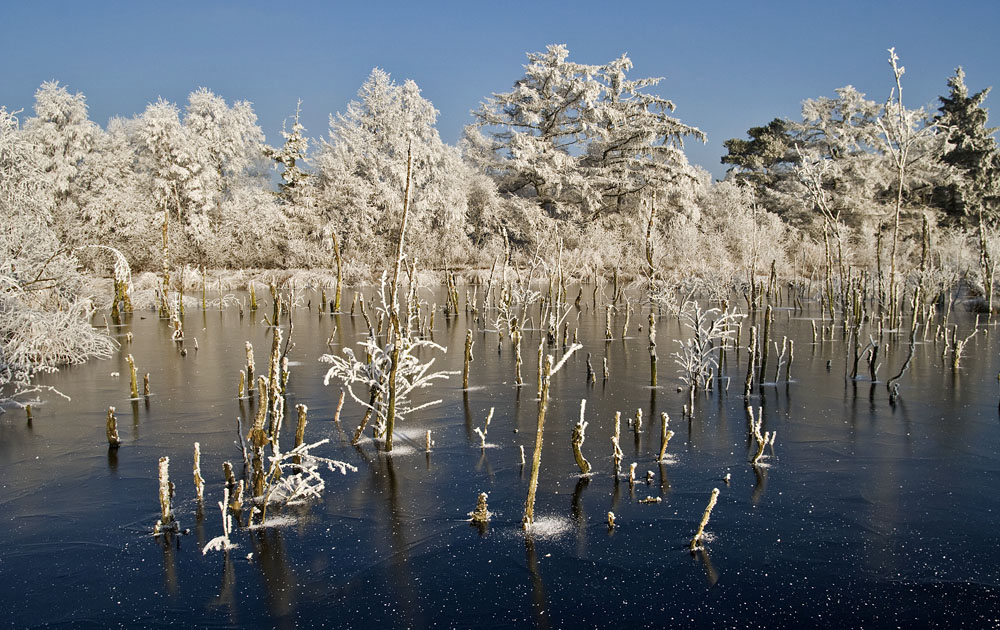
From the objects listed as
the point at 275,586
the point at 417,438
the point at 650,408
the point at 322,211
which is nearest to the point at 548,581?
the point at 275,586

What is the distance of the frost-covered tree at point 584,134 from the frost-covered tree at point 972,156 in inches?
611

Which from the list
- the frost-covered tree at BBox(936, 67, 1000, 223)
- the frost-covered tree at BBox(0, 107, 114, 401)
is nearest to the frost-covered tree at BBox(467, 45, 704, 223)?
the frost-covered tree at BBox(936, 67, 1000, 223)

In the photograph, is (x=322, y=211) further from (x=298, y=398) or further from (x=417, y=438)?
(x=417, y=438)

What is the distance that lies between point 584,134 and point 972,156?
2382 cm

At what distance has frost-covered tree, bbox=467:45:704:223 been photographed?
44281 mm

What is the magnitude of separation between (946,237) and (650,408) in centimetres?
3794

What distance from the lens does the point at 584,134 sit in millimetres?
46594

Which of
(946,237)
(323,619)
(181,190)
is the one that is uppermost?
(181,190)

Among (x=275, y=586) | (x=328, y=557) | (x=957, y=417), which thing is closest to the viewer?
(x=275, y=586)

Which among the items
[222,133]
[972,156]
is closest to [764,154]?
[972,156]

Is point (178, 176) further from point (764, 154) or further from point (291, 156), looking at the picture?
point (764, 154)

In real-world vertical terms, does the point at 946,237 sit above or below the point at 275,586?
above

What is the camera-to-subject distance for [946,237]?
40781 mm

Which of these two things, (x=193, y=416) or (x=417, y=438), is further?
(x=193, y=416)
